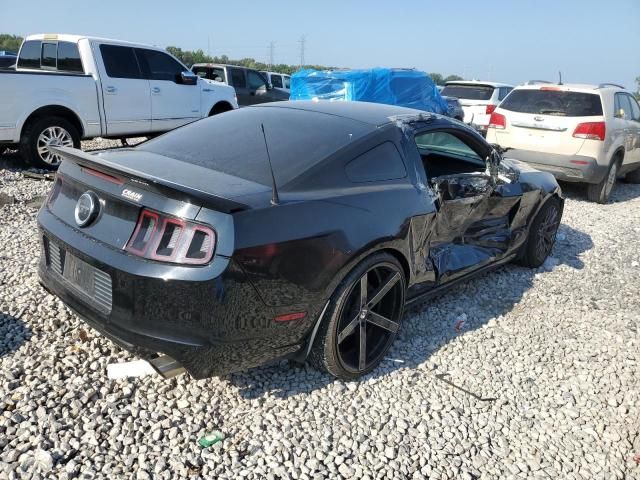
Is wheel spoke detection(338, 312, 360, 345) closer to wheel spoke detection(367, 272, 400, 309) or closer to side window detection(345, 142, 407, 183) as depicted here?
wheel spoke detection(367, 272, 400, 309)

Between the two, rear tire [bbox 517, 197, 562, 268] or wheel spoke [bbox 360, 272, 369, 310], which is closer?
wheel spoke [bbox 360, 272, 369, 310]

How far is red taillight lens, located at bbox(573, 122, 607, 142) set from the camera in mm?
7379

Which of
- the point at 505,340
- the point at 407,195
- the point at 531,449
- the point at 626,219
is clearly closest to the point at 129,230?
the point at 407,195

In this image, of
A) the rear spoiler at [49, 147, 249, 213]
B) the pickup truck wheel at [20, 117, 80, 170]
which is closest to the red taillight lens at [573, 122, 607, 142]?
the rear spoiler at [49, 147, 249, 213]

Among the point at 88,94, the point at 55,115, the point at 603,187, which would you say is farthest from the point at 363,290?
the point at 88,94

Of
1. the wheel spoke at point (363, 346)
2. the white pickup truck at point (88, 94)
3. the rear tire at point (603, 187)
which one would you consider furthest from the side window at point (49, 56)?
the rear tire at point (603, 187)

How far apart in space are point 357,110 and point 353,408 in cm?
193

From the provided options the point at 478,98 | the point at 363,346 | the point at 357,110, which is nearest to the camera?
the point at 363,346

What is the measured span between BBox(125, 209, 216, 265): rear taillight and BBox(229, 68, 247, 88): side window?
14.2 metres

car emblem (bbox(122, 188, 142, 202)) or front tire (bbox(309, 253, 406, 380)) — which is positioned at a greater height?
car emblem (bbox(122, 188, 142, 202))

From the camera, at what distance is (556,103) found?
7734 mm

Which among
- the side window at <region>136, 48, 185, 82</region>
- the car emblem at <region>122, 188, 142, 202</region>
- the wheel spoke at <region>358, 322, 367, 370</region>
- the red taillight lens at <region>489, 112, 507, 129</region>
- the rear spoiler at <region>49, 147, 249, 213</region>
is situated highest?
the side window at <region>136, 48, 185, 82</region>

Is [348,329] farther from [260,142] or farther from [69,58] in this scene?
[69,58]

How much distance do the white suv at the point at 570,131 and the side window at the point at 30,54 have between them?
7.45m
